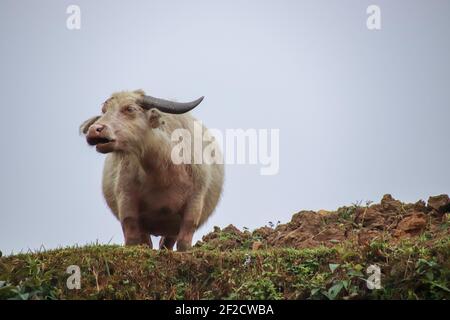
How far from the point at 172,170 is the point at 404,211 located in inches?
162

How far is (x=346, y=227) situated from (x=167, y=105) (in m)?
3.72

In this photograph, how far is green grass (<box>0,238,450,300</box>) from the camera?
7223mm

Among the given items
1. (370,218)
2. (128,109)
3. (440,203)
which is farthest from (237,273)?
(440,203)

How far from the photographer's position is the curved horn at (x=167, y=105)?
10.7 metres

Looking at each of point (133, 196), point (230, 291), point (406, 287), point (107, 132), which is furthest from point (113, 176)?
point (406, 287)

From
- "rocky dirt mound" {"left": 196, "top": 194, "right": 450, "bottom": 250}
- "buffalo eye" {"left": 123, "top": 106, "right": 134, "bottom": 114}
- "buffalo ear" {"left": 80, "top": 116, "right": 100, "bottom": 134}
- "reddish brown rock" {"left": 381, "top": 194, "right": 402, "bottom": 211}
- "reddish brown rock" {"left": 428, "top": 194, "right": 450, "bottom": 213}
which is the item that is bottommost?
"rocky dirt mound" {"left": 196, "top": 194, "right": 450, "bottom": 250}

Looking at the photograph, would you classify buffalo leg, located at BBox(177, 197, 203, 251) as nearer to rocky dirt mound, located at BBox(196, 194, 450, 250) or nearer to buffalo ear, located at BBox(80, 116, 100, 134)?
rocky dirt mound, located at BBox(196, 194, 450, 250)

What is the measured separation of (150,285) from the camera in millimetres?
7816

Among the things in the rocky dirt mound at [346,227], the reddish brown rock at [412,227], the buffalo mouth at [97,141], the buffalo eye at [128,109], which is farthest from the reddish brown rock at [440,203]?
the buffalo mouth at [97,141]

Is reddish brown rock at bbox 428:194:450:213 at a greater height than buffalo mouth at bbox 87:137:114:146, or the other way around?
buffalo mouth at bbox 87:137:114:146

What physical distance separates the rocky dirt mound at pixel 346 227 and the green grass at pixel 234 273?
191 cm

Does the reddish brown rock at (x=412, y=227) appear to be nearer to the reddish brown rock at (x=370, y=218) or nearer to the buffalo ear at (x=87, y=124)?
the reddish brown rock at (x=370, y=218)

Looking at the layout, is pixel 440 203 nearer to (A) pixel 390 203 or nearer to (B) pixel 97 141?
(A) pixel 390 203

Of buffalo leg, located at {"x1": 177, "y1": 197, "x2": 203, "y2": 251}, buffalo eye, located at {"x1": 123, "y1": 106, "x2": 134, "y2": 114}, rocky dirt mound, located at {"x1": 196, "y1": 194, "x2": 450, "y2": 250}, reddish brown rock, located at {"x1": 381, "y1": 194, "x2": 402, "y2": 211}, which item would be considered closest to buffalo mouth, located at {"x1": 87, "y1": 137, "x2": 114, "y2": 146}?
buffalo eye, located at {"x1": 123, "y1": 106, "x2": 134, "y2": 114}
